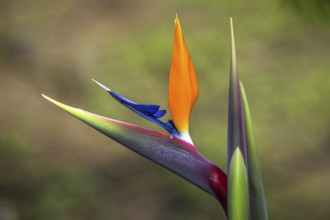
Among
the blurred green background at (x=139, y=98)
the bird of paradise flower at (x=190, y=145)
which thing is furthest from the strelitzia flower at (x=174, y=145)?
the blurred green background at (x=139, y=98)

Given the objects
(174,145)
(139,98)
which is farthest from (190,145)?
(139,98)

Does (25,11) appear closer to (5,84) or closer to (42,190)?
(5,84)

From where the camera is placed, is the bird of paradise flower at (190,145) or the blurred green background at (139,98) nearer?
the bird of paradise flower at (190,145)

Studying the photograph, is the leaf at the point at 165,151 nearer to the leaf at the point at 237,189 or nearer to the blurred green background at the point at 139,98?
the leaf at the point at 237,189

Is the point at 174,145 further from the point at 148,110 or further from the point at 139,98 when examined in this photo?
the point at 139,98

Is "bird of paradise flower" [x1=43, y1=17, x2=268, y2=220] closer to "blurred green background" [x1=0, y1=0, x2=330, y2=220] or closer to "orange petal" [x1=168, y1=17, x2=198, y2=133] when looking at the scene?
"orange petal" [x1=168, y1=17, x2=198, y2=133]

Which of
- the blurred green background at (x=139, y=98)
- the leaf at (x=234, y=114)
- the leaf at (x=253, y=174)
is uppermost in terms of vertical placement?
the leaf at (x=234, y=114)

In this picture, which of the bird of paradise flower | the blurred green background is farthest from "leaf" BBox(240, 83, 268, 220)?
the blurred green background
